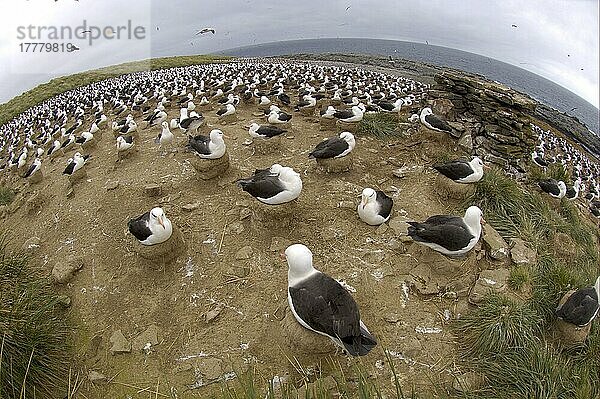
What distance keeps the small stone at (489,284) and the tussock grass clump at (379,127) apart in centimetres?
554

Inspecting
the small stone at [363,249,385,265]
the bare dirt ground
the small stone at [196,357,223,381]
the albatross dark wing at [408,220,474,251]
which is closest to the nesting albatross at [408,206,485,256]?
the albatross dark wing at [408,220,474,251]

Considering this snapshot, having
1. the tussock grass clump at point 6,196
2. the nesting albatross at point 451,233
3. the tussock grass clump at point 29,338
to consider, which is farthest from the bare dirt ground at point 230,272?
the tussock grass clump at point 6,196

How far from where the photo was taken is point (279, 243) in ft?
23.3

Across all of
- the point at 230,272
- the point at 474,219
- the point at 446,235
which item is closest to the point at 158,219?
the point at 230,272

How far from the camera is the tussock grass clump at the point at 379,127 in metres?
11.3

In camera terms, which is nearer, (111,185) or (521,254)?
(521,254)

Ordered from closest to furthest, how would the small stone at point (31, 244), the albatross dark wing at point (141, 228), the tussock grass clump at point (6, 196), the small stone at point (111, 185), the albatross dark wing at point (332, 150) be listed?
the albatross dark wing at point (141, 228) → the small stone at point (31, 244) → the albatross dark wing at point (332, 150) → the small stone at point (111, 185) → the tussock grass clump at point (6, 196)

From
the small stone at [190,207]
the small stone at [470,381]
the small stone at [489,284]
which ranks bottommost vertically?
the small stone at [470,381]

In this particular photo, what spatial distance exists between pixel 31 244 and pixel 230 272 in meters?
5.11

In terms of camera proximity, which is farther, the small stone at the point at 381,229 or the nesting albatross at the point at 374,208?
the small stone at the point at 381,229

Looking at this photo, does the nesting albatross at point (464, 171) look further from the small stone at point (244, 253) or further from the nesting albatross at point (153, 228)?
the nesting albatross at point (153, 228)

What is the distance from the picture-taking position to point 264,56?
4459cm

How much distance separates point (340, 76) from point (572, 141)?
54.1 ft

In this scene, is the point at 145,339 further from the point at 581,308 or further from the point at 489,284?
the point at 581,308
